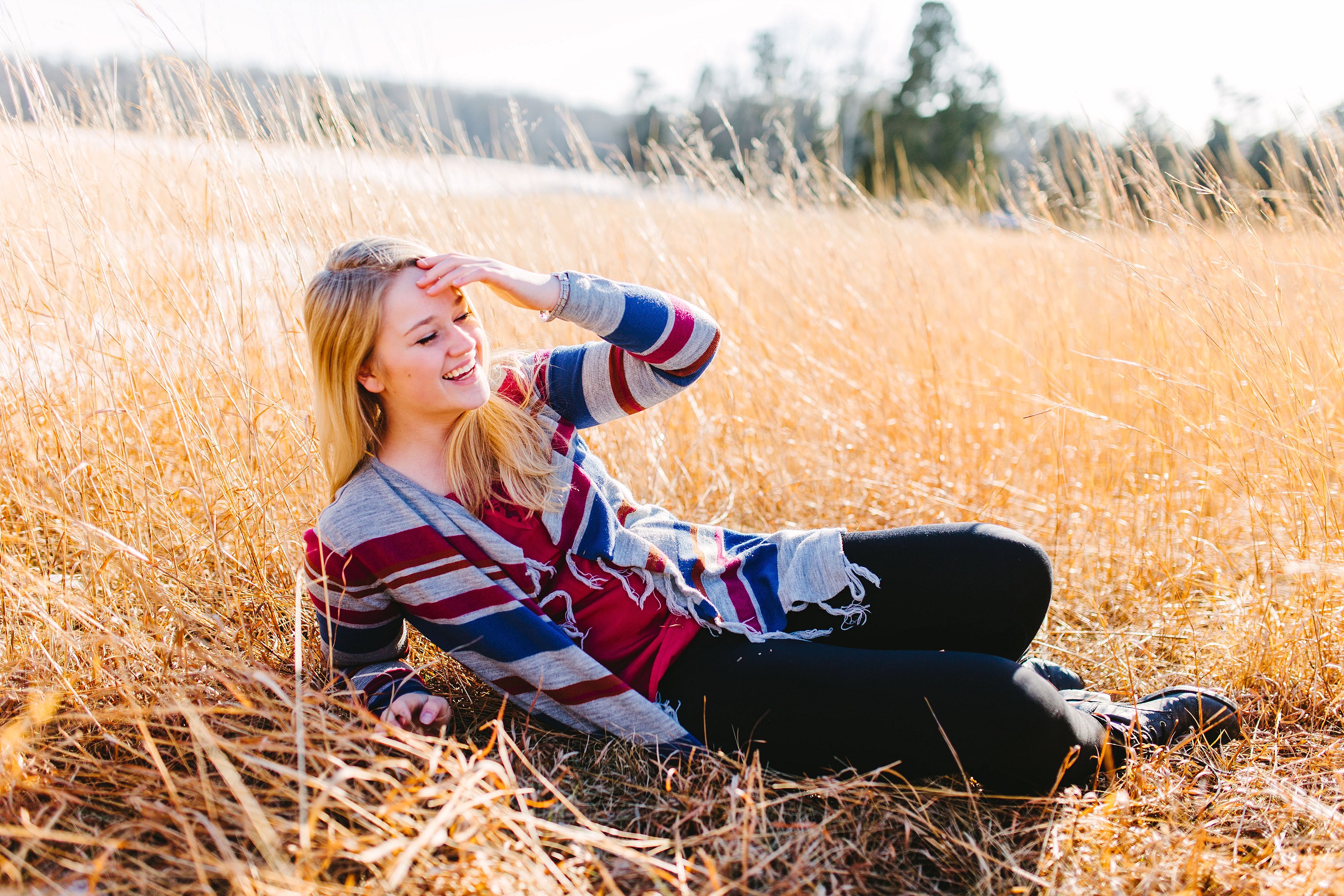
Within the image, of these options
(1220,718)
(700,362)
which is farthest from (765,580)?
(1220,718)

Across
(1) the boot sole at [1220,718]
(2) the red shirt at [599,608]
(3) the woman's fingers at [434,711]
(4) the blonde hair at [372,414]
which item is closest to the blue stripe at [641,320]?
(4) the blonde hair at [372,414]

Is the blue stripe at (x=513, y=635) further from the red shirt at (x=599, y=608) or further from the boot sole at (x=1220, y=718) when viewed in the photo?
the boot sole at (x=1220, y=718)

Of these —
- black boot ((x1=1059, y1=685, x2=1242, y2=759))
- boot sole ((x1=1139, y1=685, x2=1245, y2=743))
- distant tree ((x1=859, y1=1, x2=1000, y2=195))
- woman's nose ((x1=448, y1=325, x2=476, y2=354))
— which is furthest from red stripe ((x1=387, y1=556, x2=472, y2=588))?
distant tree ((x1=859, y1=1, x2=1000, y2=195))

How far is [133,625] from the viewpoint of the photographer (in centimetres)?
141

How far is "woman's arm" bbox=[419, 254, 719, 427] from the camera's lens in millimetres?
1288

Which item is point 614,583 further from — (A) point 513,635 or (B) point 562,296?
(B) point 562,296

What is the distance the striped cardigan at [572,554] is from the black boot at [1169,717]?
0.47 metres

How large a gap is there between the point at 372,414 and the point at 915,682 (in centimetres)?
101

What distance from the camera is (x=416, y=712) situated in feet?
4.04

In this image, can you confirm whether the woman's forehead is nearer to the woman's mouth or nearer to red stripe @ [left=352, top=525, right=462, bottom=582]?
the woman's mouth

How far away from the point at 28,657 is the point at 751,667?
4.19 ft

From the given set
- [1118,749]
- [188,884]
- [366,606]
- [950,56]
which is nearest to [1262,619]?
Result: [1118,749]

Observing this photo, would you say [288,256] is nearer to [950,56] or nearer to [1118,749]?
[1118,749]

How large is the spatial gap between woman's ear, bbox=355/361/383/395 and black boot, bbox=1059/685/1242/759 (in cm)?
127
